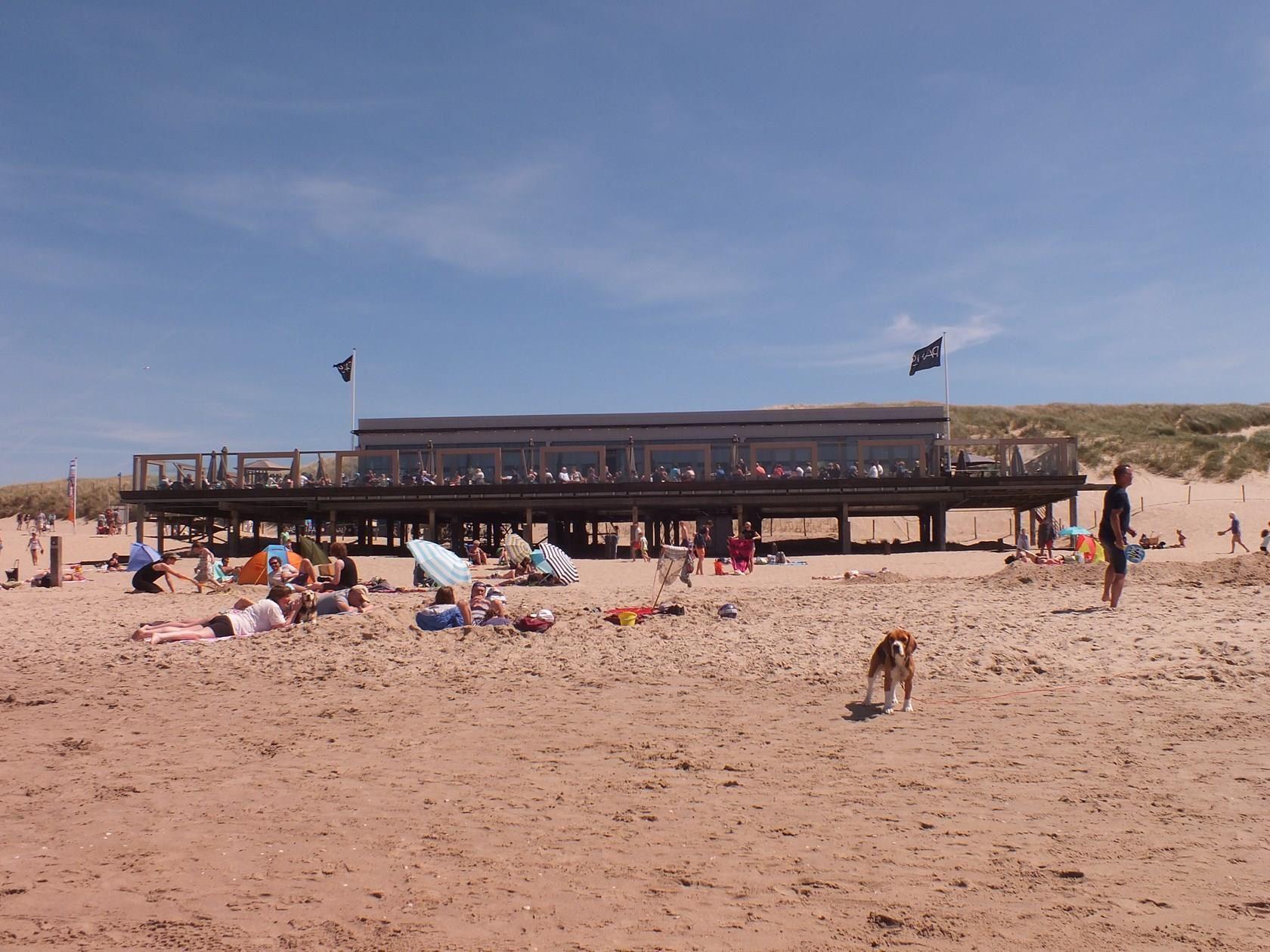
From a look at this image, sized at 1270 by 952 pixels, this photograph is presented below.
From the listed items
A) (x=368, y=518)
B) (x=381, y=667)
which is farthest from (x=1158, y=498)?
(x=381, y=667)

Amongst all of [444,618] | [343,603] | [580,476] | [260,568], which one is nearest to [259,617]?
[343,603]

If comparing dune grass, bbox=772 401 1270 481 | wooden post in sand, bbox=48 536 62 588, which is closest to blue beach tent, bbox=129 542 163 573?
wooden post in sand, bbox=48 536 62 588

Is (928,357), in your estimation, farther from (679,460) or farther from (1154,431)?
(1154,431)

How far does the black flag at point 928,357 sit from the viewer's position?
3195cm

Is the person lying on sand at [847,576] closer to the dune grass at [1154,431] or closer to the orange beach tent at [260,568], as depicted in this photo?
the orange beach tent at [260,568]

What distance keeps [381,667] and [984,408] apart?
213ft

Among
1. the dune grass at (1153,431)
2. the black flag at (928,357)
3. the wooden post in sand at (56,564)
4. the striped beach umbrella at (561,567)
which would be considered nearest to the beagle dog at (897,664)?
the striped beach umbrella at (561,567)

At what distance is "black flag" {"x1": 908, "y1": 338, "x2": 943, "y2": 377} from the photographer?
1258 inches

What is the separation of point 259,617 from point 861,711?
7064mm

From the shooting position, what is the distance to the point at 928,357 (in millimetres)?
32188

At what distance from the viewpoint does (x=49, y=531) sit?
148 ft

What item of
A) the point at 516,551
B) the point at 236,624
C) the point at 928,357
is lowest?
the point at 236,624

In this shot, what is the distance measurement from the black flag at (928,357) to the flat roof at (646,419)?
1.31 metres

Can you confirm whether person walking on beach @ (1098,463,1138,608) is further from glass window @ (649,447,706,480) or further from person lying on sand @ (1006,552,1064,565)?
glass window @ (649,447,706,480)
